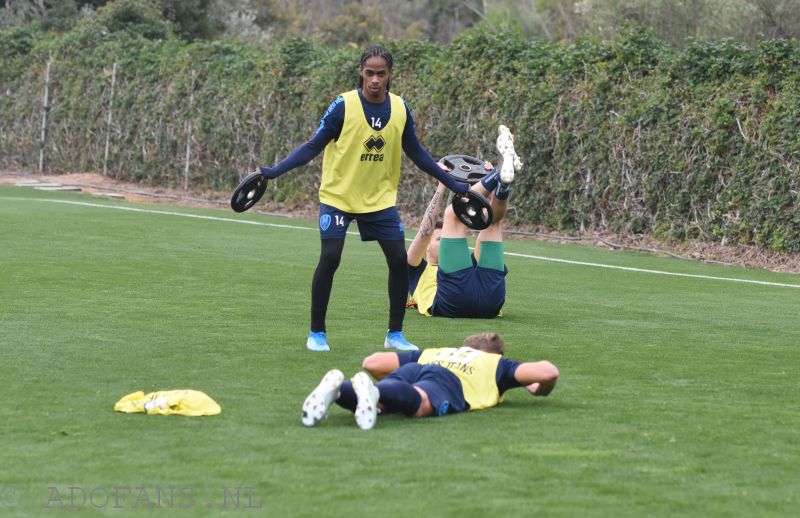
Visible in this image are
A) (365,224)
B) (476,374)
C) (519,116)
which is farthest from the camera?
(519,116)

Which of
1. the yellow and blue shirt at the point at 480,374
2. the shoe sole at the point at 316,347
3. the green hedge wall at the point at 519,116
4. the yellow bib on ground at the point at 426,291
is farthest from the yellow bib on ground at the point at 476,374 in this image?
the green hedge wall at the point at 519,116

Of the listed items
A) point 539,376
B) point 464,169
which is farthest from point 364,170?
point 539,376

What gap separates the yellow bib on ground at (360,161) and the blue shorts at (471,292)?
1.85 m

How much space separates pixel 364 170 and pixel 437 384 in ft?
7.89

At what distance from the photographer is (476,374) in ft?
21.8

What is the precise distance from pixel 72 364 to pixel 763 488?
4.27 meters

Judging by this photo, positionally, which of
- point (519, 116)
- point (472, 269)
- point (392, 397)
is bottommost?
point (392, 397)

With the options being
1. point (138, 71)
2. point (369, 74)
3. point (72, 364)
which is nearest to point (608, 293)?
point (369, 74)

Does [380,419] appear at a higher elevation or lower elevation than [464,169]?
lower

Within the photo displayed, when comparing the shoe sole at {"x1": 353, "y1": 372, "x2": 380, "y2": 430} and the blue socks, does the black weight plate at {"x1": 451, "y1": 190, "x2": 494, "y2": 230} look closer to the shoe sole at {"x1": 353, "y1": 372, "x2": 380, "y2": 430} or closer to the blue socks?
the blue socks

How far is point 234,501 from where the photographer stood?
186 inches

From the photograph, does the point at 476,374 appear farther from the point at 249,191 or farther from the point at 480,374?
the point at 249,191

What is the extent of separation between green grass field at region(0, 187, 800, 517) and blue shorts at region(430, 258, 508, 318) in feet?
0.68

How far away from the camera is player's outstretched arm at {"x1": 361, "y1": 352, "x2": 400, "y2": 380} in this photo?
22.5 feet
